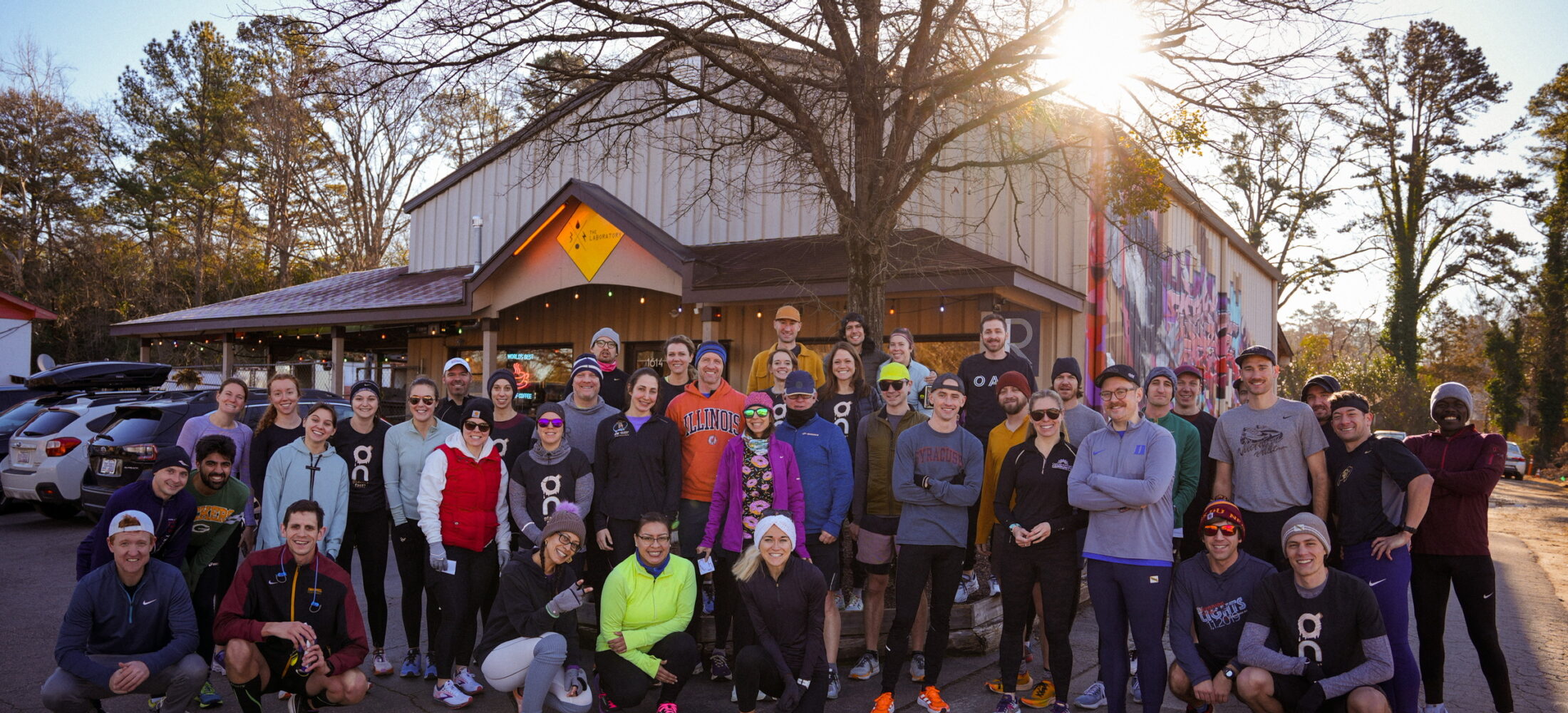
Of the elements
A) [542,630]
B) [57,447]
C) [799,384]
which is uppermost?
[799,384]

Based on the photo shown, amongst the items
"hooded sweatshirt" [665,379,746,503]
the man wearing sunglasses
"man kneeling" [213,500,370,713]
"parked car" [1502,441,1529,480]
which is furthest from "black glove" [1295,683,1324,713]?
"parked car" [1502,441,1529,480]

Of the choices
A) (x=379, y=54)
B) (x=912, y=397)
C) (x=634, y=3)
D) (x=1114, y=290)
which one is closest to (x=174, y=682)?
(x=912, y=397)

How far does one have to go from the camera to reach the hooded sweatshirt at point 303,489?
18.1 feet

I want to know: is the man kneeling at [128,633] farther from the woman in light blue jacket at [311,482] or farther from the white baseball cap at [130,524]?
the woman in light blue jacket at [311,482]

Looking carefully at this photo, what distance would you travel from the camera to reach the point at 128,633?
4.63 m

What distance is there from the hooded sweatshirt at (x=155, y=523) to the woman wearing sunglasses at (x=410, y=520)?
1067mm

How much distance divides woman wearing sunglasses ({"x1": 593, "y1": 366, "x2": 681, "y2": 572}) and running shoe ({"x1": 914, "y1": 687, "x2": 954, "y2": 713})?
1.85m

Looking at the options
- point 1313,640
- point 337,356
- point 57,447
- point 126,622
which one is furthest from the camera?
point 337,356

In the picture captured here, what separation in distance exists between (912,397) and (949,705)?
2270 millimetres

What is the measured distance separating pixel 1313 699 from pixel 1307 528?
2.61 ft

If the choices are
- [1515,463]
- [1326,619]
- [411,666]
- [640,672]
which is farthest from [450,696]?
[1515,463]

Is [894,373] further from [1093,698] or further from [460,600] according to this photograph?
[460,600]

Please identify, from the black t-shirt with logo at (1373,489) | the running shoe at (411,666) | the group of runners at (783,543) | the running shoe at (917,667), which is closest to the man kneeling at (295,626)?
the group of runners at (783,543)

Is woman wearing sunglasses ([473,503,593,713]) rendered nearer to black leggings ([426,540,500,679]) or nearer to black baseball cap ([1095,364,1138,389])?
black leggings ([426,540,500,679])
